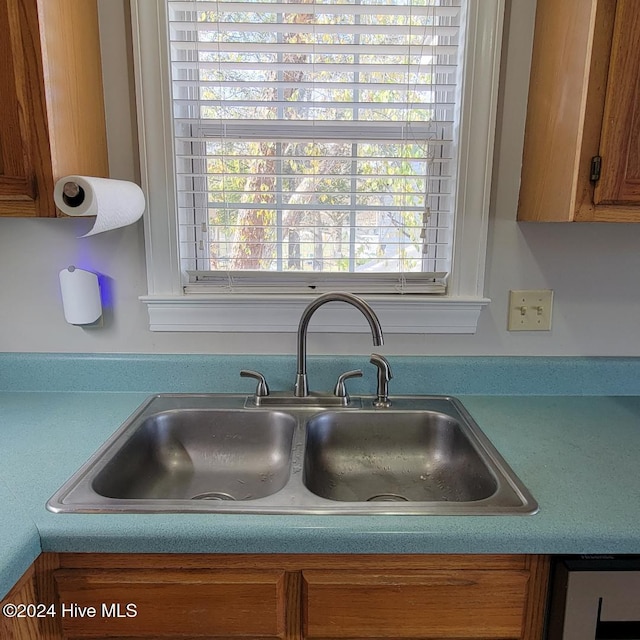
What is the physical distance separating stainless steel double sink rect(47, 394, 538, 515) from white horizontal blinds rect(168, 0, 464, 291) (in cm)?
35

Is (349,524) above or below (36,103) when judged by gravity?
below

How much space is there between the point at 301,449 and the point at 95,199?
65cm

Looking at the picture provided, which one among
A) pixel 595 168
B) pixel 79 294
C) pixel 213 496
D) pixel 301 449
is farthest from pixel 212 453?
pixel 595 168

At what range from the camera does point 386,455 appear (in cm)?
131

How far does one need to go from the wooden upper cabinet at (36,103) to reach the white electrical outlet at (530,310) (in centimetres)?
114

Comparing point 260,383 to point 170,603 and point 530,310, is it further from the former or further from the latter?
point 530,310

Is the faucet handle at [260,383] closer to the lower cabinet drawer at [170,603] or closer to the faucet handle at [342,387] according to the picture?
the faucet handle at [342,387]

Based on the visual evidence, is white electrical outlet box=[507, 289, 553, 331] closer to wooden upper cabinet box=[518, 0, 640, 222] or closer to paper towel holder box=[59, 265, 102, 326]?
wooden upper cabinet box=[518, 0, 640, 222]

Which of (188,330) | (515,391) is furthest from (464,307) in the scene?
(188,330)

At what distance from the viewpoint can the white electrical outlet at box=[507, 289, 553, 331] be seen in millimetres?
1390

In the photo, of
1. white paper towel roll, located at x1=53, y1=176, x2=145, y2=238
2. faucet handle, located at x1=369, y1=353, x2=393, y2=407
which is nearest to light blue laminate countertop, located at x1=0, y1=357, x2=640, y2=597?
faucet handle, located at x1=369, y1=353, x2=393, y2=407

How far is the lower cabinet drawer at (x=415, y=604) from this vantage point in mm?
850

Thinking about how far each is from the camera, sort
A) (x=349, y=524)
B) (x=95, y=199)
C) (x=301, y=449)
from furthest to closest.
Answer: (x=301, y=449) < (x=95, y=199) < (x=349, y=524)

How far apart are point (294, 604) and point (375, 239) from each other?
913 mm
